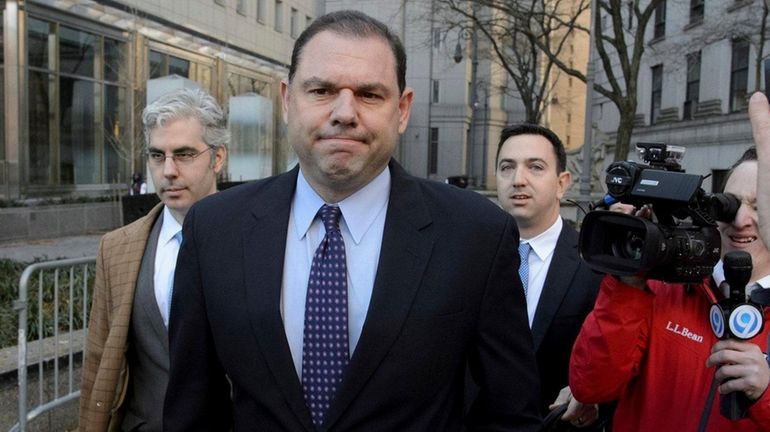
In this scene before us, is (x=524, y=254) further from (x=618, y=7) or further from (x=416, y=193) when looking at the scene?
(x=618, y=7)

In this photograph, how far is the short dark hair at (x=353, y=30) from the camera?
2.00 metres

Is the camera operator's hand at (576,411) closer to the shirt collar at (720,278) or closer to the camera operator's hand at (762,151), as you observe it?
the shirt collar at (720,278)

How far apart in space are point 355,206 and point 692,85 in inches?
1134

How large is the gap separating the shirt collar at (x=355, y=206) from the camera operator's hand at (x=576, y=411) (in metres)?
1.26

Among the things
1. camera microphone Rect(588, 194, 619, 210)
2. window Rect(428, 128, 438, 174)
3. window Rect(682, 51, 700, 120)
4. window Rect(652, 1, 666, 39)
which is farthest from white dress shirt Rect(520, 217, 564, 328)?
window Rect(428, 128, 438, 174)

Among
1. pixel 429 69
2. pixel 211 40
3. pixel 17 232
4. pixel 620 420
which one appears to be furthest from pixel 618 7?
pixel 429 69

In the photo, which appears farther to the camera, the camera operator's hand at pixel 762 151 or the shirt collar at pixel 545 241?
the shirt collar at pixel 545 241

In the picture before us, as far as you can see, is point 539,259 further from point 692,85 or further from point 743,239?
point 692,85

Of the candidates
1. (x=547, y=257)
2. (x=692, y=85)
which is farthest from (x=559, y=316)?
(x=692, y=85)

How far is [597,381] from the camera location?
2.47 m

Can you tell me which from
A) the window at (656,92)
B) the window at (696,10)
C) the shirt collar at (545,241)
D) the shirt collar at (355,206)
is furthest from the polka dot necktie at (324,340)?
the window at (656,92)

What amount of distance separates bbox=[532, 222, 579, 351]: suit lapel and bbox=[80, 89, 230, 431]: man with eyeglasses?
5.18ft

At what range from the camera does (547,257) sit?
11.0 ft

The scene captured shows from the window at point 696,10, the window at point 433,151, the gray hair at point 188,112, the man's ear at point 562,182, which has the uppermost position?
the window at point 696,10
